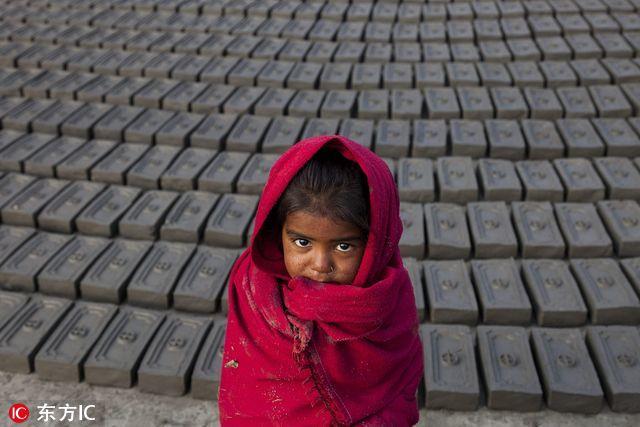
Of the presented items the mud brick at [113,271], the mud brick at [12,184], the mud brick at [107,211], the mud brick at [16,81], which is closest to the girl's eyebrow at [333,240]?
the mud brick at [113,271]

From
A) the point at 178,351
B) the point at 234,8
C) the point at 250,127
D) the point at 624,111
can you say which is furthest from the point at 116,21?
the point at 624,111

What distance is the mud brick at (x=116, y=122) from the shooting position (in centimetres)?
394

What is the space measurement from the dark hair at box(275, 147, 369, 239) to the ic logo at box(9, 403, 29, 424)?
176 centimetres

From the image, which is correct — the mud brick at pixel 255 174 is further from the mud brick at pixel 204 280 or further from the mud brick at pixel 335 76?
the mud brick at pixel 335 76

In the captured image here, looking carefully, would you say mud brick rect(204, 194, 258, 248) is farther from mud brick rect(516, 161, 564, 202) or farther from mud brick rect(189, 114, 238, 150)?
mud brick rect(516, 161, 564, 202)

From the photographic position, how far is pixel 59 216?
3277mm

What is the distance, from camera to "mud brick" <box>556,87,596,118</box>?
3982 millimetres

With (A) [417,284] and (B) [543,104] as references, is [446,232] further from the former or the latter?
(B) [543,104]

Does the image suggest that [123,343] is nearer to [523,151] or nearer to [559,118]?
[523,151]

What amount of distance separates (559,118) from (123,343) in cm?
300

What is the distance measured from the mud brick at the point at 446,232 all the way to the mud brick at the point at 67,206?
1.84 m

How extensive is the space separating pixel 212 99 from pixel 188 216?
124cm

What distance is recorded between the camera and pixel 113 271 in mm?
2986

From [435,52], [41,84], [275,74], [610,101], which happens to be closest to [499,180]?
[610,101]
